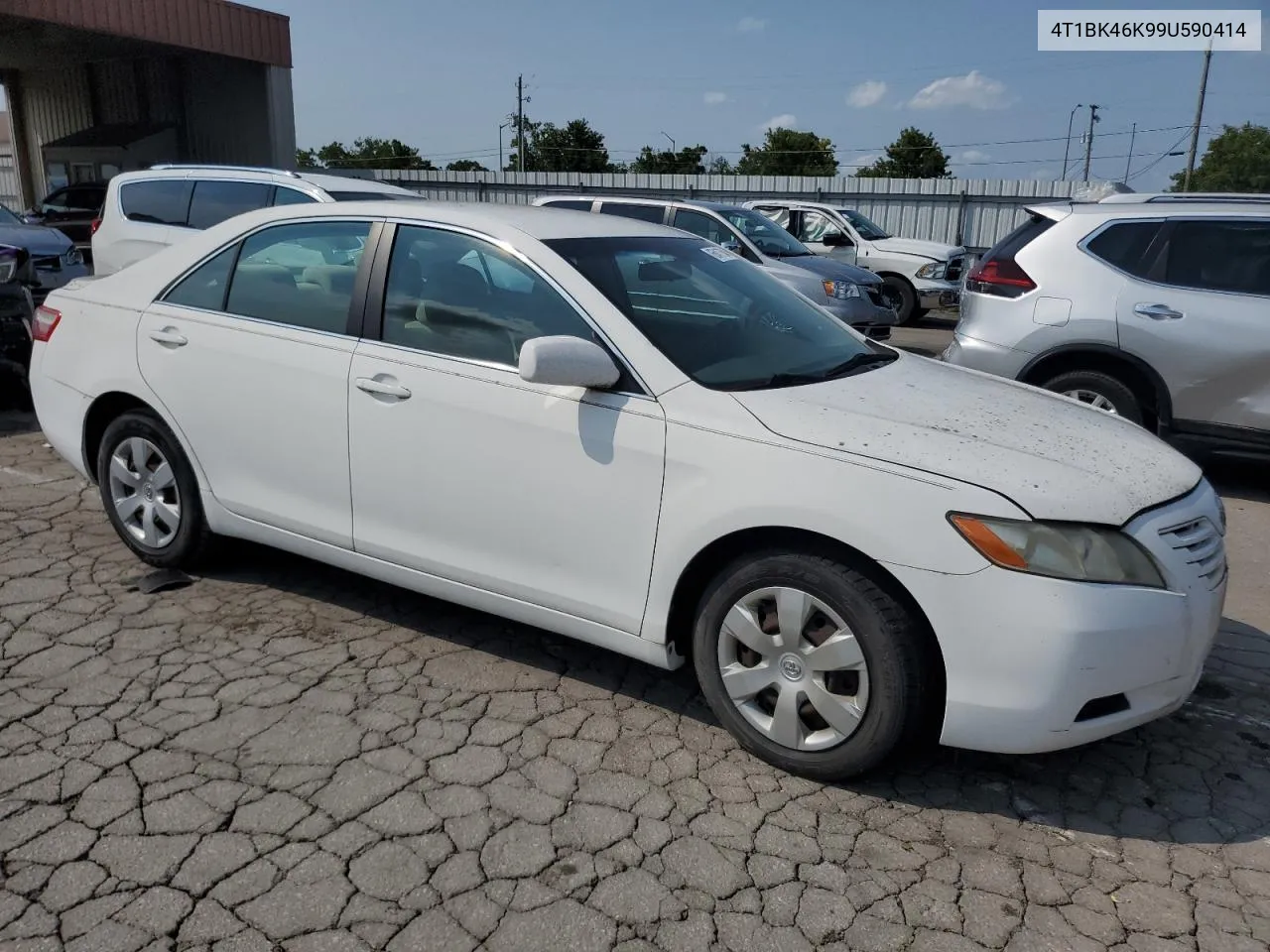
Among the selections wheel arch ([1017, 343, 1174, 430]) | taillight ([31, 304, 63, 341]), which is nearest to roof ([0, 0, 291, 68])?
taillight ([31, 304, 63, 341])

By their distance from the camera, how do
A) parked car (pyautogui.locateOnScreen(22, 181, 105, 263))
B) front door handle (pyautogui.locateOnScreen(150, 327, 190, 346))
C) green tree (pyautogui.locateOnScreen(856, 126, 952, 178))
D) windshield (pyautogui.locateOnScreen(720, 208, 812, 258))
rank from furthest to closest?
Answer: 1. green tree (pyautogui.locateOnScreen(856, 126, 952, 178))
2. parked car (pyautogui.locateOnScreen(22, 181, 105, 263))
3. windshield (pyautogui.locateOnScreen(720, 208, 812, 258))
4. front door handle (pyautogui.locateOnScreen(150, 327, 190, 346))

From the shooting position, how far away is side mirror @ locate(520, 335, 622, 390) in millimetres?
3082

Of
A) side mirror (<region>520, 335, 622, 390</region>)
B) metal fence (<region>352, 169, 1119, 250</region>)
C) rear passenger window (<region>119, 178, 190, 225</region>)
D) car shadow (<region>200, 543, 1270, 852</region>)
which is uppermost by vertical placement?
metal fence (<region>352, 169, 1119, 250</region>)

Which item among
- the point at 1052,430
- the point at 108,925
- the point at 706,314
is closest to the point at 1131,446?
the point at 1052,430

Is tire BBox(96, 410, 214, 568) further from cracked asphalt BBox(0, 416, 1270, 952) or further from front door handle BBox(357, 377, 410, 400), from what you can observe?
front door handle BBox(357, 377, 410, 400)

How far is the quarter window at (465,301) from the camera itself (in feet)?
11.3

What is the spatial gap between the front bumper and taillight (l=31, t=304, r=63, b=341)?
13.2 feet

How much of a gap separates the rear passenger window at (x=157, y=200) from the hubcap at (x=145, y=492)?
615cm

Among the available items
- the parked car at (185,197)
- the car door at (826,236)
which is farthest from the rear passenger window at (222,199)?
the car door at (826,236)

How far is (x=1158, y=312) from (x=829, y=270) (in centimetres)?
553

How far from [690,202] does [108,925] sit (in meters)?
10.2

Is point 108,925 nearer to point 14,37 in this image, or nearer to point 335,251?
point 335,251

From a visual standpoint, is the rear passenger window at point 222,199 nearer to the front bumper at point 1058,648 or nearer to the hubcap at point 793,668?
the hubcap at point 793,668

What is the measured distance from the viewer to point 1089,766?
326 centimetres
